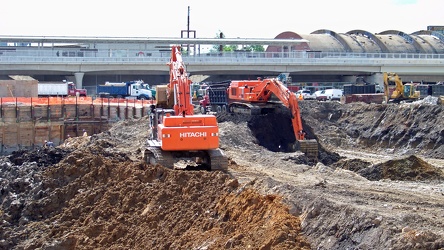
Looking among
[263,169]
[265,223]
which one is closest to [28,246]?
[265,223]

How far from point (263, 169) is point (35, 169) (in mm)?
6619

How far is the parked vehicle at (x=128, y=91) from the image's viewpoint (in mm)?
58344

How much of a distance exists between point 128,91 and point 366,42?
37.0m

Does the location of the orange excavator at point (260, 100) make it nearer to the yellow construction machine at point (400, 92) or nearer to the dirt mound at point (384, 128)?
the dirt mound at point (384, 128)

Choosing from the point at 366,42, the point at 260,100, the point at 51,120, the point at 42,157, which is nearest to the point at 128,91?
the point at 51,120

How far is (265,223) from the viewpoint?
1556 centimetres

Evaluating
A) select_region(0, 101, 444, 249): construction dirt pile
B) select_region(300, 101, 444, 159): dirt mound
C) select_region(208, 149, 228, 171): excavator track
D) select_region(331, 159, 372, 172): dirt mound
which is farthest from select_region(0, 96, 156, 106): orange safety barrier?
select_region(208, 149, 228, 171): excavator track

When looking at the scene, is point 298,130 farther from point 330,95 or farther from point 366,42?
point 366,42

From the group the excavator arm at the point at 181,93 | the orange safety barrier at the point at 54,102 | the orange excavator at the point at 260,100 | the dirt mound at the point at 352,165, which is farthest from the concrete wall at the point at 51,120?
the excavator arm at the point at 181,93

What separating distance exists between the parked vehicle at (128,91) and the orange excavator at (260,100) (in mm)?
14586

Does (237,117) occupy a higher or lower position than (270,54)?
lower

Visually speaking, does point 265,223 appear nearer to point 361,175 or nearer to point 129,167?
point 129,167

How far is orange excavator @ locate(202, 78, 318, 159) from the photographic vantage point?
1191 inches

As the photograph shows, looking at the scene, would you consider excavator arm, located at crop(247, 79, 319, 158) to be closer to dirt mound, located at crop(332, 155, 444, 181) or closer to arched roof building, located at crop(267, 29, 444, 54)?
dirt mound, located at crop(332, 155, 444, 181)
